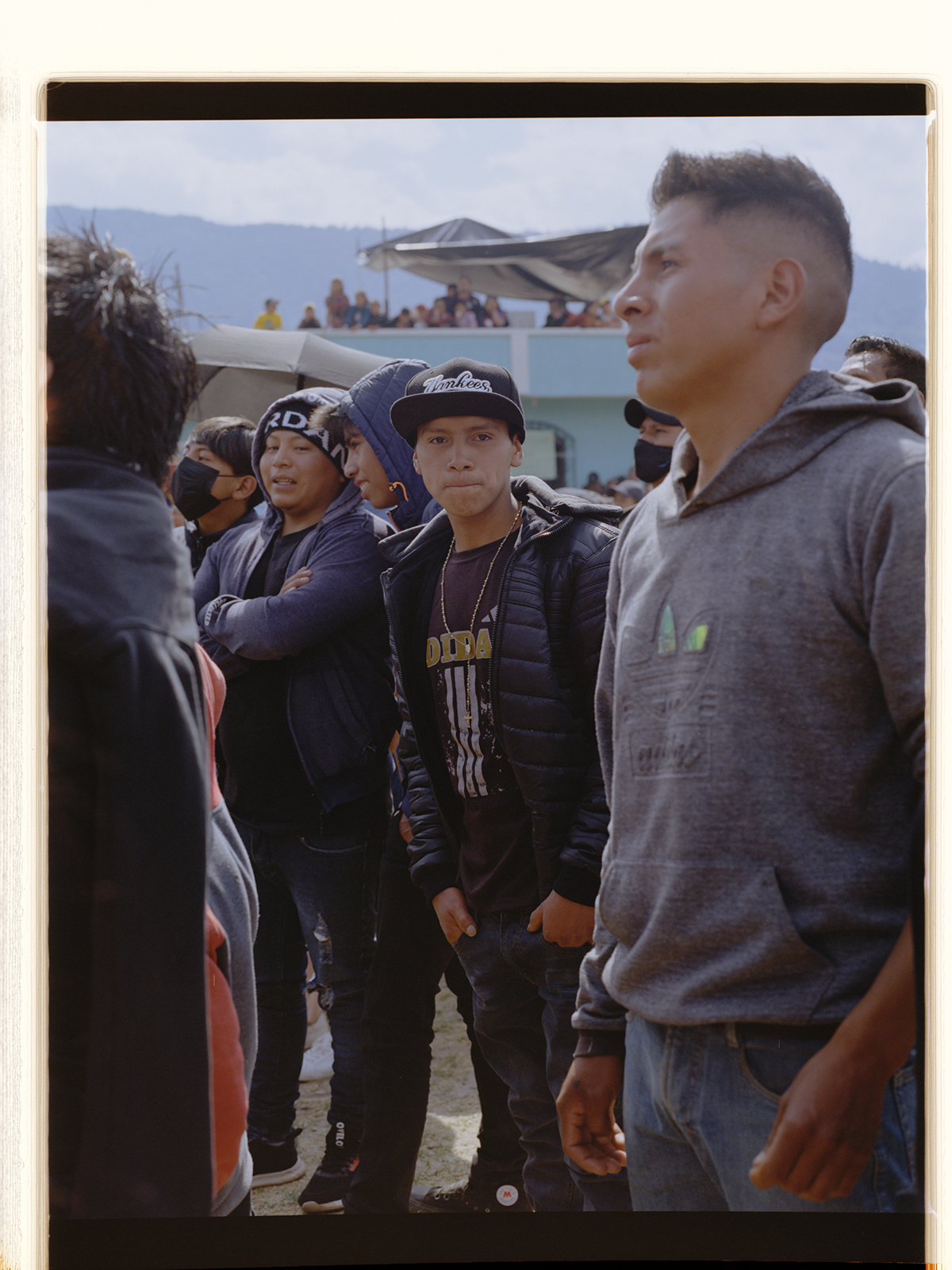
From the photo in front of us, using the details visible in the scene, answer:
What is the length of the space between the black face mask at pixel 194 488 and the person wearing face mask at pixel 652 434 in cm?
105

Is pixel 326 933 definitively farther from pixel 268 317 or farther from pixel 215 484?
pixel 268 317

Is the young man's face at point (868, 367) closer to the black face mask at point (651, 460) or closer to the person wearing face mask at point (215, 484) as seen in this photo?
the black face mask at point (651, 460)

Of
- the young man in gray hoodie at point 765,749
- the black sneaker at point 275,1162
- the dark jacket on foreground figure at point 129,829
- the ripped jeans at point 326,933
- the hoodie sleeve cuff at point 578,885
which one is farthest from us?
the ripped jeans at point 326,933

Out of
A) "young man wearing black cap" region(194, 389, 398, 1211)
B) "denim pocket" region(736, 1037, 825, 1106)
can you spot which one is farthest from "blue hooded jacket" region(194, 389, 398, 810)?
"denim pocket" region(736, 1037, 825, 1106)

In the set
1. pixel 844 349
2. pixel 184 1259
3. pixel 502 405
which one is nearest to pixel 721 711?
pixel 844 349

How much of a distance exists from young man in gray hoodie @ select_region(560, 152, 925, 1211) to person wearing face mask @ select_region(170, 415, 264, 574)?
1172mm

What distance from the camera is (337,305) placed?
226cm

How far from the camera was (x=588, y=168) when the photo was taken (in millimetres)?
2031

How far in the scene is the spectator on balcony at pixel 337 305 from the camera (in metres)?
2.20

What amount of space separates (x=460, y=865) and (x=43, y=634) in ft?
3.19

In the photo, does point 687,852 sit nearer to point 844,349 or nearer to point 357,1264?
point 844,349

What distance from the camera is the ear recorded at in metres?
1.63

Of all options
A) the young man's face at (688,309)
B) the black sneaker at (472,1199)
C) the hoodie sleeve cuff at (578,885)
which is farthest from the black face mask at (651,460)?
the black sneaker at (472,1199)

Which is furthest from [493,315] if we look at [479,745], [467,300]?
[479,745]
